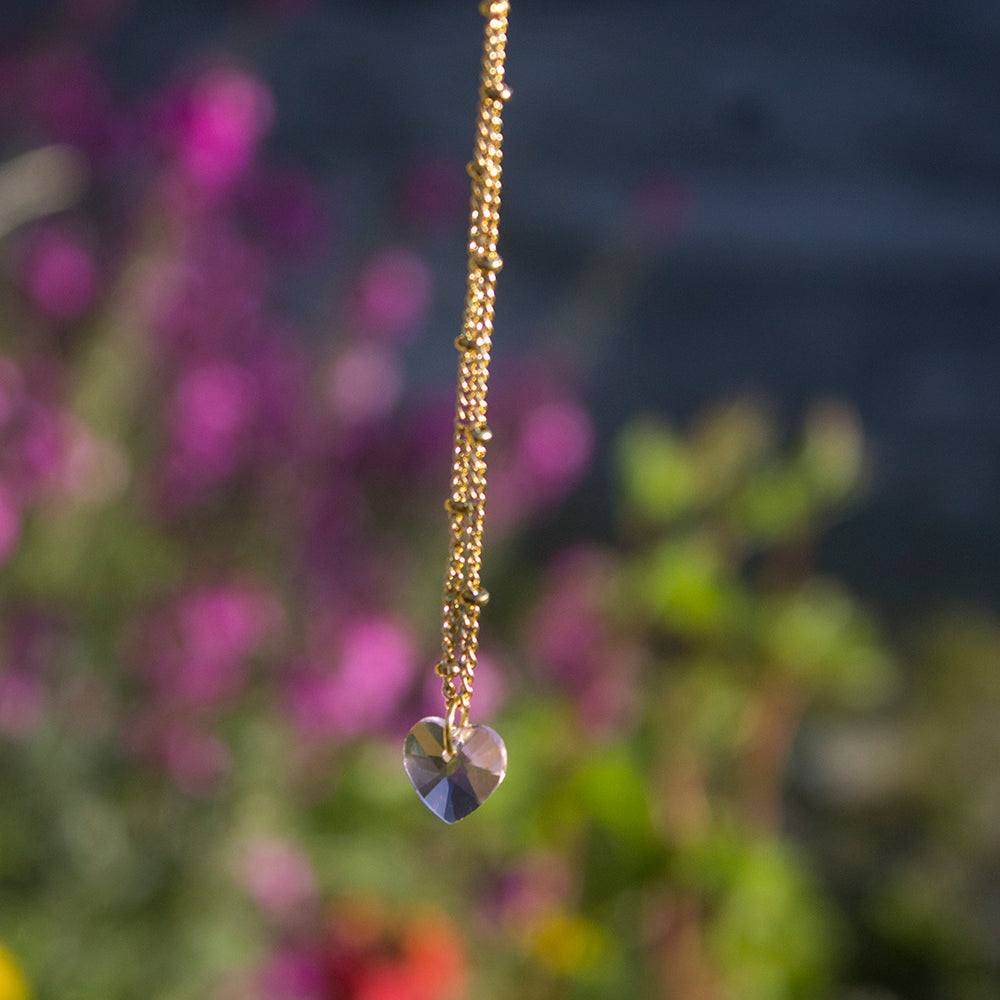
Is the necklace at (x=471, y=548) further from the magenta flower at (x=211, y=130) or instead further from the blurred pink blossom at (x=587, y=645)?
the blurred pink blossom at (x=587, y=645)

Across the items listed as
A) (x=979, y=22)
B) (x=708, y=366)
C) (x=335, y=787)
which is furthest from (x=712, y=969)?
(x=979, y=22)

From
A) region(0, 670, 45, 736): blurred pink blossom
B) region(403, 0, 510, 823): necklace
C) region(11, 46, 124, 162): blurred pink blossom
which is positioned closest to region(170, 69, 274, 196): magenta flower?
region(11, 46, 124, 162): blurred pink blossom

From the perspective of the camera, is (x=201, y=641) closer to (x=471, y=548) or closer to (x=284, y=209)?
(x=284, y=209)

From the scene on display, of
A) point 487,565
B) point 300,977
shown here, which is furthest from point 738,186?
point 300,977

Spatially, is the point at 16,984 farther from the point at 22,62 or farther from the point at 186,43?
the point at 186,43

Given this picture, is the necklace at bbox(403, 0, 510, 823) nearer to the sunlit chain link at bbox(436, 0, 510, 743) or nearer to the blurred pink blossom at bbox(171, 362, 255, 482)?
the sunlit chain link at bbox(436, 0, 510, 743)

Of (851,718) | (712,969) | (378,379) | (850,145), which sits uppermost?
(850,145)
